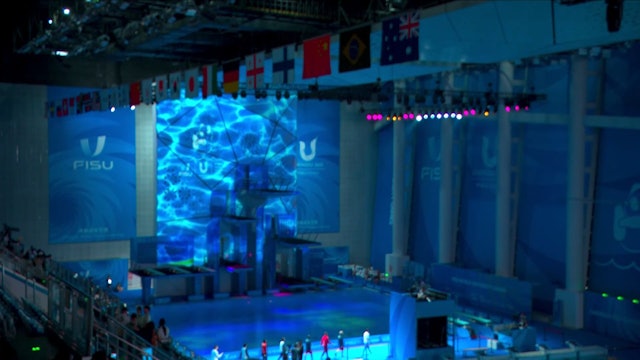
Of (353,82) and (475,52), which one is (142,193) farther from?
(475,52)

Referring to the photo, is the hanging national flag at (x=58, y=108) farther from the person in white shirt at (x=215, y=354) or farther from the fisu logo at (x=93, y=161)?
the person in white shirt at (x=215, y=354)

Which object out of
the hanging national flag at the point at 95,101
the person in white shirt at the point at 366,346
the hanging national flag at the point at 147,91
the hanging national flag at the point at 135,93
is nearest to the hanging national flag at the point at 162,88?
the hanging national flag at the point at 147,91

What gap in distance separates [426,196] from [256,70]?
1584cm

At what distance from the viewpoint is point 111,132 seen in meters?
27.2

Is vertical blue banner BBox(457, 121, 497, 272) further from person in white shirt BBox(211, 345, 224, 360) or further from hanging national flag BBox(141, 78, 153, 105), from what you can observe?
hanging national flag BBox(141, 78, 153, 105)

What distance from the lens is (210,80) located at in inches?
630

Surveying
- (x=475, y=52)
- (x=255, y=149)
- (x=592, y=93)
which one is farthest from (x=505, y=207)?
(x=255, y=149)

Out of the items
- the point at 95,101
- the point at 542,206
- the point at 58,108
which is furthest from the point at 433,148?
the point at 58,108

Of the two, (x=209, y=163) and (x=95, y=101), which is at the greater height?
(x=95, y=101)

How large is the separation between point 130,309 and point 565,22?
14698mm

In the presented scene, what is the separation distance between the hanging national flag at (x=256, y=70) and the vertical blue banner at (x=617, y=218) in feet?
35.9

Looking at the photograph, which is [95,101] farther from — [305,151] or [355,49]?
[355,49]

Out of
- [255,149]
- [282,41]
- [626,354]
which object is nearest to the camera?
[626,354]

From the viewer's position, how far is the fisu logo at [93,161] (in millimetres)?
26734
